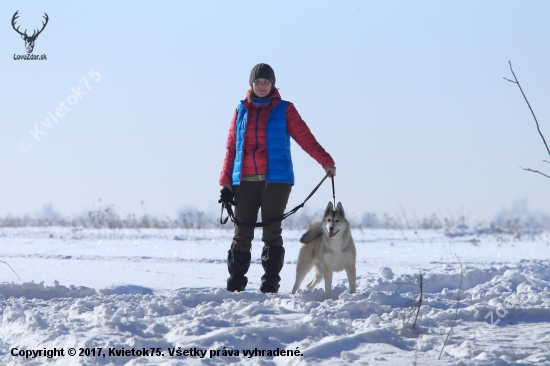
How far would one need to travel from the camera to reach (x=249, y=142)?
5234 mm

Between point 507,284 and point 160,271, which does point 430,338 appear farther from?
point 160,271

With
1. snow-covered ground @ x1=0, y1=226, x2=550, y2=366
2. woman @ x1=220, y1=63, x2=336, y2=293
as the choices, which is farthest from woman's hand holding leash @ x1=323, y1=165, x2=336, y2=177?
snow-covered ground @ x1=0, y1=226, x2=550, y2=366

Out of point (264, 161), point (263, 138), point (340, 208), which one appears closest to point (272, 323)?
point (264, 161)

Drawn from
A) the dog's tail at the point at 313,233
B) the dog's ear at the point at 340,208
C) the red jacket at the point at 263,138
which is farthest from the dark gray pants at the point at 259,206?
the dog's ear at the point at 340,208

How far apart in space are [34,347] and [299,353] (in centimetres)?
166

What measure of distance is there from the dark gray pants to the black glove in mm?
54

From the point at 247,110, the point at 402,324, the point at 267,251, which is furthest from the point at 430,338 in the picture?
the point at 247,110

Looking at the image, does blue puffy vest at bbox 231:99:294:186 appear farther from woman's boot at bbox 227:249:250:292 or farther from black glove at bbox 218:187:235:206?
woman's boot at bbox 227:249:250:292

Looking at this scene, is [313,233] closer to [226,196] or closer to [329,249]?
[329,249]

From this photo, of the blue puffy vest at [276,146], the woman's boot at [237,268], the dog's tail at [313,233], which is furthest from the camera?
the dog's tail at [313,233]

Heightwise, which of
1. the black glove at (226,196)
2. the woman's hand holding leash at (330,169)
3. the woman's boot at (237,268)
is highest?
the woman's hand holding leash at (330,169)

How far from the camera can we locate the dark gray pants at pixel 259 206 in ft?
17.3

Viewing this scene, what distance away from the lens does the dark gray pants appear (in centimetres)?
528

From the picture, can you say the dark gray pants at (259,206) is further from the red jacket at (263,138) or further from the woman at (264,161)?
the red jacket at (263,138)
